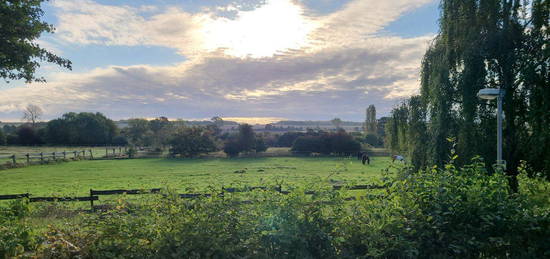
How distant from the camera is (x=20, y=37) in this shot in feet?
24.4

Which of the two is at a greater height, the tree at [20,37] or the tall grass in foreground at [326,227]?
the tree at [20,37]

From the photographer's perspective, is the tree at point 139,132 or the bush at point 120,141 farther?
the bush at point 120,141

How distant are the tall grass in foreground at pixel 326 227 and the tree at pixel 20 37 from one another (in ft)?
18.0

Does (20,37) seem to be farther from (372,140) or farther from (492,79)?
(372,140)

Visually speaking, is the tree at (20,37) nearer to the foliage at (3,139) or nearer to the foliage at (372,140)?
the foliage at (372,140)

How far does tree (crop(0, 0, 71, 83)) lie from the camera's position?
6.99m

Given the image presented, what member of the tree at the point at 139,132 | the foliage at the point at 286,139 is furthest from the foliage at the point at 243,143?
the tree at the point at 139,132

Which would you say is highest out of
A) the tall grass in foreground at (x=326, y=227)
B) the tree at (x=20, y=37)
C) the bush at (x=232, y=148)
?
Answer: the tree at (x=20, y=37)

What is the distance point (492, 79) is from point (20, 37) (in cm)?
1264

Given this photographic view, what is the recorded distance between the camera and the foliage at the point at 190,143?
51000 mm

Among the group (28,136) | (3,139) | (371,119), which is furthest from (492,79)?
(28,136)

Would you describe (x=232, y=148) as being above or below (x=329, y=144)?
below

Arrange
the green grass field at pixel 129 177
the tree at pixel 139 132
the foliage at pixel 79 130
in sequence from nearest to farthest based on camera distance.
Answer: the green grass field at pixel 129 177 < the tree at pixel 139 132 < the foliage at pixel 79 130

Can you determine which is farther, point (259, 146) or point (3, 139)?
point (3, 139)
